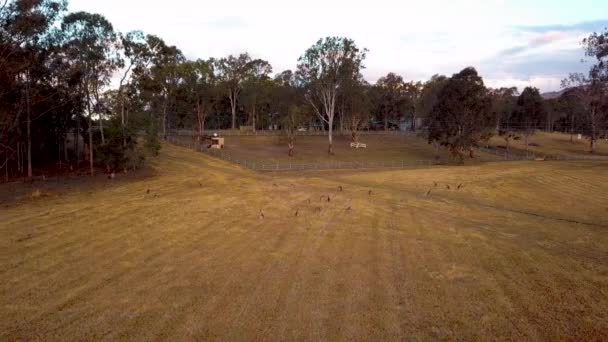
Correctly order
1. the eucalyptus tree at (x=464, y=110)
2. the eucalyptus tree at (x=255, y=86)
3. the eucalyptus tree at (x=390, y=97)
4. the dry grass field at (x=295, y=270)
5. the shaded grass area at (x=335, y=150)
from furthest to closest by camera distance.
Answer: the eucalyptus tree at (x=390, y=97), the eucalyptus tree at (x=255, y=86), the shaded grass area at (x=335, y=150), the eucalyptus tree at (x=464, y=110), the dry grass field at (x=295, y=270)

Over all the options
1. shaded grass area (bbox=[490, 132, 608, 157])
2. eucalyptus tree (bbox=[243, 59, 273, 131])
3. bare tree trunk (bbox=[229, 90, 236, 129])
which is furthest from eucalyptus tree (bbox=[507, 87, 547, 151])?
bare tree trunk (bbox=[229, 90, 236, 129])

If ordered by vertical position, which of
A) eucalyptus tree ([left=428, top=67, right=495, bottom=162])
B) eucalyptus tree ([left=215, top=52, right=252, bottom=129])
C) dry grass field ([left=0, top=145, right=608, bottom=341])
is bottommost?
dry grass field ([left=0, top=145, right=608, bottom=341])

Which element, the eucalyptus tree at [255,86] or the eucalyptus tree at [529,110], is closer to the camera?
the eucalyptus tree at [255,86]

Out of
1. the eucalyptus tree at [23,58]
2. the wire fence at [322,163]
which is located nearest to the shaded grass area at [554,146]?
the wire fence at [322,163]

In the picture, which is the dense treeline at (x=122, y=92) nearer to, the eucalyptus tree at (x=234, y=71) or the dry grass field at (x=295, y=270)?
the eucalyptus tree at (x=234, y=71)

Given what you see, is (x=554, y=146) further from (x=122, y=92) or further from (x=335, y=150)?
(x=122, y=92)

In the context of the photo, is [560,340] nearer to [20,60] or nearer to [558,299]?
[558,299]

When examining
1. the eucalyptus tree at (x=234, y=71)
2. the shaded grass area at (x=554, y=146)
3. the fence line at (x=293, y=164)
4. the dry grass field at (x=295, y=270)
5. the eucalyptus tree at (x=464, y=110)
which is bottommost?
the dry grass field at (x=295, y=270)

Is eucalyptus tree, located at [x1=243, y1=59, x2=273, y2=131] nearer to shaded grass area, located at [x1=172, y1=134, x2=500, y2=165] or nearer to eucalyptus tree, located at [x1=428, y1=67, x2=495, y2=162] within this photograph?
shaded grass area, located at [x1=172, y1=134, x2=500, y2=165]

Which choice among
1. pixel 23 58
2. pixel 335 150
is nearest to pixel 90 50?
pixel 23 58
